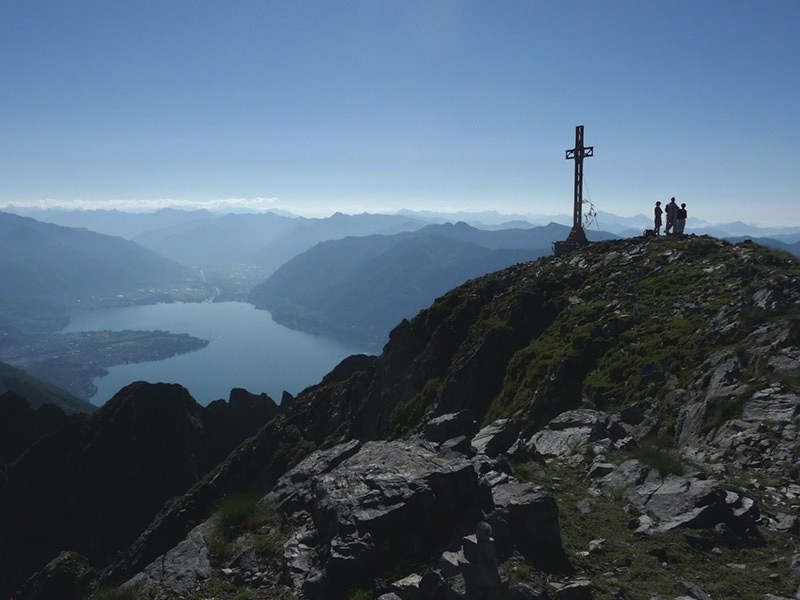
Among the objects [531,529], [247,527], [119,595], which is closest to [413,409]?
[247,527]

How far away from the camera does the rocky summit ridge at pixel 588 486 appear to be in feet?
33.4

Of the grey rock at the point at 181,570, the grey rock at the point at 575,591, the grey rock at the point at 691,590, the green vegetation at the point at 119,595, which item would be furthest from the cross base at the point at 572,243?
the green vegetation at the point at 119,595

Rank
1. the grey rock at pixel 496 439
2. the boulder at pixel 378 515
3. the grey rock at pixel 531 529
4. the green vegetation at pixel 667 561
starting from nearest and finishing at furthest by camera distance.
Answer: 1. the green vegetation at pixel 667 561
2. the grey rock at pixel 531 529
3. the boulder at pixel 378 515
4. the grey rock at pixel 496 439

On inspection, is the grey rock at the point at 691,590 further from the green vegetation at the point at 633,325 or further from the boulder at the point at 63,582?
the boulder at the point at 63,582

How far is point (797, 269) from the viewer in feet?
86.6

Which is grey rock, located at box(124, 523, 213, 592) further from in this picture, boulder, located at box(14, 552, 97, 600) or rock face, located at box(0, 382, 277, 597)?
rock face, located at box(0, 382, 277, 597)

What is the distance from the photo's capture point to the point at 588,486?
48.6 feet

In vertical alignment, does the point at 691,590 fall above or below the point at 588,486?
above

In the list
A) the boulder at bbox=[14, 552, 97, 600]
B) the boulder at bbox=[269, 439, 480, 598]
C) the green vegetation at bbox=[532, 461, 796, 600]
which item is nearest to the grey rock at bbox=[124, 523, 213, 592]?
the boulder at bbox=[269, 439, 480, 598]

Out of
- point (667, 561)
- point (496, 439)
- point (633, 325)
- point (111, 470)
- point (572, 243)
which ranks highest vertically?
point (572, 243)

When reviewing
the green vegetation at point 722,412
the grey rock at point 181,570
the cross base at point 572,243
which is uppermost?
the cross base at point 572,243

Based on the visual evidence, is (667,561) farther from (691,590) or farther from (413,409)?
(413,409)

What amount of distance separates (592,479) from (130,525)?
98.0 m

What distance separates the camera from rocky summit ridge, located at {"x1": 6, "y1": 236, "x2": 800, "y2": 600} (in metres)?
10.2
